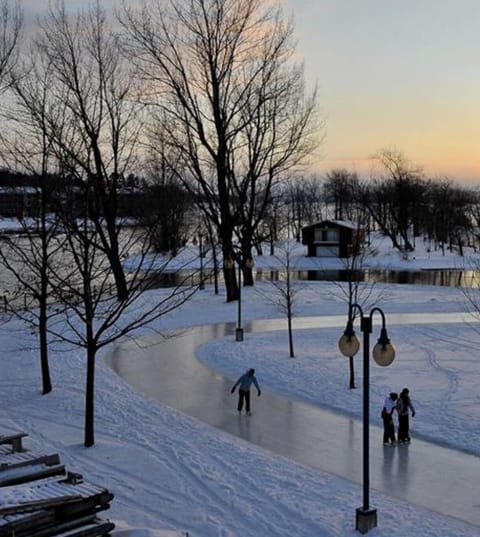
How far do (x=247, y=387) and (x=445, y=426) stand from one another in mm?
4974

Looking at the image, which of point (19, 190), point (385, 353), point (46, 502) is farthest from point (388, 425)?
point (19, 190)

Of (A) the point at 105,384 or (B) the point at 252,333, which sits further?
(B) the point at 252,333

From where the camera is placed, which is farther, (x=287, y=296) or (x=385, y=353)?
(x=287, y=296)

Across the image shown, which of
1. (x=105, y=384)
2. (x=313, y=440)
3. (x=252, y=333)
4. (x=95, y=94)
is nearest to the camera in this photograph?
(x=313, y=440)

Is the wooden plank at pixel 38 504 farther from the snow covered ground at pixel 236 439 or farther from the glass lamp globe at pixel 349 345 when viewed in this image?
the glass lamp globe at pixel 349 345

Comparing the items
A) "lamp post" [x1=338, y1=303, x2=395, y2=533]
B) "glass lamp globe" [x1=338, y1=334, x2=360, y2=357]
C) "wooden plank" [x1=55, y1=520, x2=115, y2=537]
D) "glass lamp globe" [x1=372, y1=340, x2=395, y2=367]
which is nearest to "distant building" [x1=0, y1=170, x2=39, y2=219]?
"glass lamp globe" [x1=338, y1=334, x2=360, y2=357]

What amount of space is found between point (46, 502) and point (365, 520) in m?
4.96

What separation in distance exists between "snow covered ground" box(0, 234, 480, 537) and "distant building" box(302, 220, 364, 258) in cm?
4032

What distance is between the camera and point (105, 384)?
68.0 ft

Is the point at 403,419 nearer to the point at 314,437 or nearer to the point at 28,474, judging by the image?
the point at 314,437

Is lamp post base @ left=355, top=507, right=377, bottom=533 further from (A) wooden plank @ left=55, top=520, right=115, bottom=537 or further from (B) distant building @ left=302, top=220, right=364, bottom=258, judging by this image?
(B) distant building @ left=302, top=220, right=364, bottom=258

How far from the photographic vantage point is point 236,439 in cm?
1570

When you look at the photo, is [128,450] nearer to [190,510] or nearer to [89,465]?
[89,465]

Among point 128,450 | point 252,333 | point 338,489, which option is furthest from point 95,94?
point 338,489
